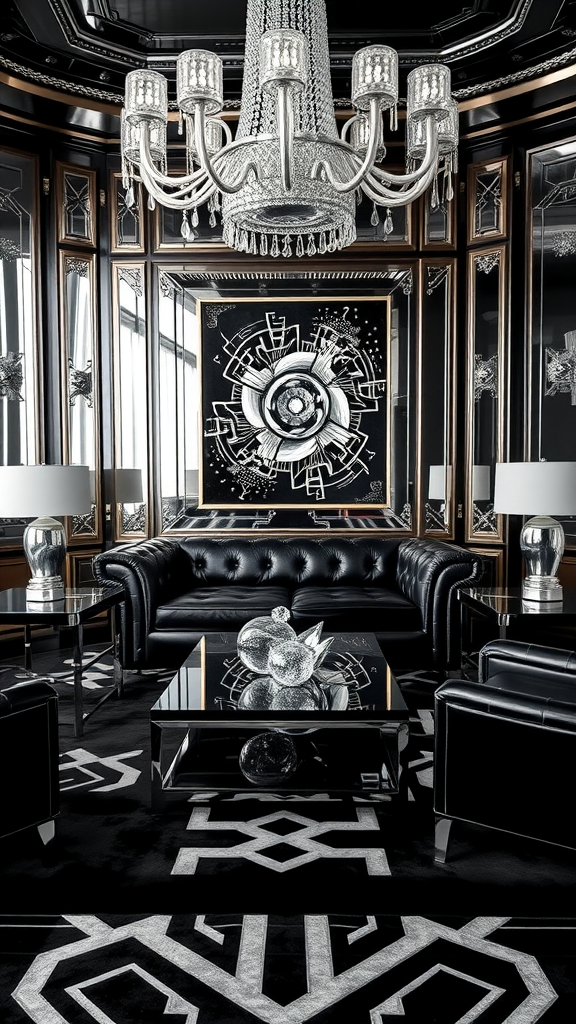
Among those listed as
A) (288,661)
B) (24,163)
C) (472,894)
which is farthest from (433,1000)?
(24,163)

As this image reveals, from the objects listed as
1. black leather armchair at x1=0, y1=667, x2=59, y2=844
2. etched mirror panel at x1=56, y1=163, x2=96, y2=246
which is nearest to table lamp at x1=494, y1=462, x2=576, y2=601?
black leather armchair at x1=0, y1=667, x2=59, y2=844

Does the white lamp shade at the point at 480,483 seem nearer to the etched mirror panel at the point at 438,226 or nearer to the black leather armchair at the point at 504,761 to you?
the etched mirror panel at the point at 438,226

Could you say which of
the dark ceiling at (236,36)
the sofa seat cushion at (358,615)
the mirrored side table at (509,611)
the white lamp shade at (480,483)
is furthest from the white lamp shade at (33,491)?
the white lamp shade at (480,483)

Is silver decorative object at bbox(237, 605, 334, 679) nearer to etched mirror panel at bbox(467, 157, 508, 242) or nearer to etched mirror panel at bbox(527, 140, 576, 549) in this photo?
etched mirror panel at bbox(527, 140, 576, 549)

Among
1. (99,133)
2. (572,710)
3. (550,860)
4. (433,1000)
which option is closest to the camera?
(433,1000)

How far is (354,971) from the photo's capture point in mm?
1763

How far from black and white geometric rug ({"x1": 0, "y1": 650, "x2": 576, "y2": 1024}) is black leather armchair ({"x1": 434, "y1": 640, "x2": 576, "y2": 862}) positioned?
19cm

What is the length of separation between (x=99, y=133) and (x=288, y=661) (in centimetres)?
414

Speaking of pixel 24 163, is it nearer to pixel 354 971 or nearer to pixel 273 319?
pixel 273 319

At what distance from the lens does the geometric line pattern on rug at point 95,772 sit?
287 centimetres

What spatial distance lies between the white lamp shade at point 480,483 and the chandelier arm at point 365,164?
280 centimetres

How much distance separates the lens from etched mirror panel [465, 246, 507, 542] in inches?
201

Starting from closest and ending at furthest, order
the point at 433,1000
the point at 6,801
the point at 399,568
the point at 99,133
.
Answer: the point at 433,1000 → the point at 6,801 → the point at 399,568 → the point at 99,133

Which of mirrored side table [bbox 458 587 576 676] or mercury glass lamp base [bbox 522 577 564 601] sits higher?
mercury glass lamp base [bbox 522 577 564 601]
